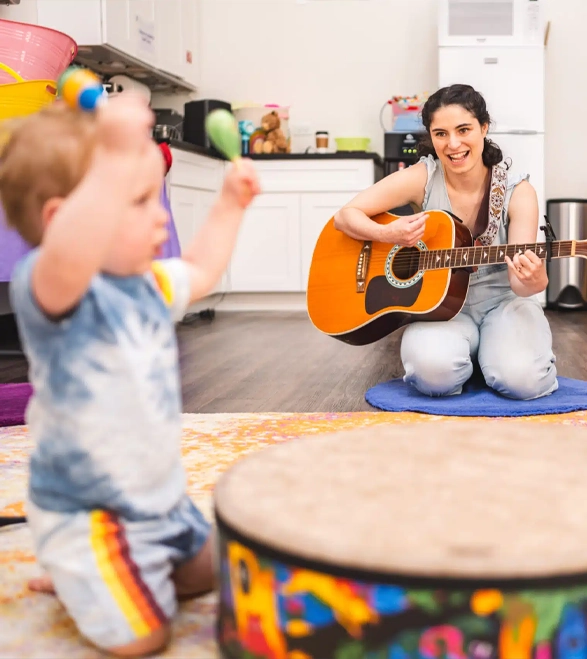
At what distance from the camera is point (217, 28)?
5695 millimetres

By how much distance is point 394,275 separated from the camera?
2412 mm

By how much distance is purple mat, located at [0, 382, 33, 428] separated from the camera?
207 centimetres

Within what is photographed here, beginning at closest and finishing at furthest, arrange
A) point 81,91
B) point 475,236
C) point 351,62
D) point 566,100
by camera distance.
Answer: point 81,91 → point 475,236 → point 566,100 → point 351,62

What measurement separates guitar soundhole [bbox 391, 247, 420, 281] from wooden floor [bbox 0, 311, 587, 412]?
365mm

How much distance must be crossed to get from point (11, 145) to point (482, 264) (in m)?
1.59

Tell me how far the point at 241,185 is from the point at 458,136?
4.65 ft

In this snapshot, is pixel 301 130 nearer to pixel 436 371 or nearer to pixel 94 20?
pixel 94 20

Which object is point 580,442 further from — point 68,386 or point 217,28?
point 217,28

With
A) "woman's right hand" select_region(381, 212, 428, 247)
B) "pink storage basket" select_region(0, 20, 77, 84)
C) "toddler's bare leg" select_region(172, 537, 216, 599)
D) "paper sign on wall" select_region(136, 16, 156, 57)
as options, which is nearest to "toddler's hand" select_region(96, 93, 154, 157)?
"toddler's bare leg" select_region(172, 537, 216, 599)

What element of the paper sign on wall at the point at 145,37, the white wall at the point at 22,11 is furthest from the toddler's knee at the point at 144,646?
the paper sign on wall at the point at 145,37

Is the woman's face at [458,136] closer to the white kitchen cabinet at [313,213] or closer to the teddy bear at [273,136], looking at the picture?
the white kitchen cabinet at [313,213]

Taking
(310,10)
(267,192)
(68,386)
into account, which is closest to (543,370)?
(68,386)

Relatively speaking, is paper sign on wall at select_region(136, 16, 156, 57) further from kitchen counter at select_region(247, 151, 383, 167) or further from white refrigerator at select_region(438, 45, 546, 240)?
white refrigerator at select_region(438, 45, 546, 240)

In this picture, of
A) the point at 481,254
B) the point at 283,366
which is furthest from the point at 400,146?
the point at 481,254
